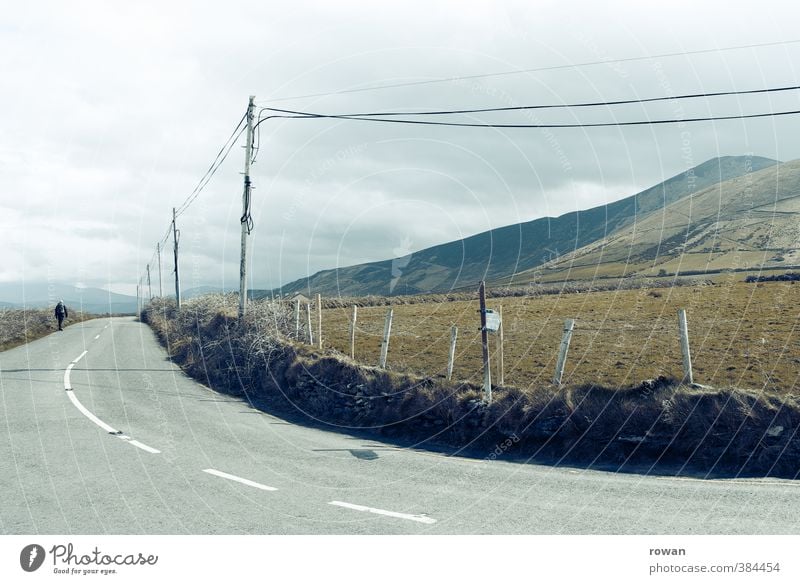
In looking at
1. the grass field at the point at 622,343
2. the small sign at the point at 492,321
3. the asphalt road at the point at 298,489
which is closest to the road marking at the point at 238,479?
the asphalt road at the point at 298,489

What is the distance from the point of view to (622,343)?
18453mm

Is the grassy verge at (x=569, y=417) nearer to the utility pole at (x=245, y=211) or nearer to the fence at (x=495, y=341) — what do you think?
the fence at (x=495, y=341)

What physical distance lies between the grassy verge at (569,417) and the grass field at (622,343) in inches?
45.4

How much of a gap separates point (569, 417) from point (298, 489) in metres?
5.38

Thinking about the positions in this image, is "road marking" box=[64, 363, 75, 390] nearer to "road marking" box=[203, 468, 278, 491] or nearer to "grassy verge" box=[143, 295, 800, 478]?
"grassy verge" box=[143, 295, 800, 478]

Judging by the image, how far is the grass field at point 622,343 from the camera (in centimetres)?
1369

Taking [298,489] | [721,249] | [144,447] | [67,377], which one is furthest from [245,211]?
[721,249]

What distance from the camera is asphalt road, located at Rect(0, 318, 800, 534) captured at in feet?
21.4

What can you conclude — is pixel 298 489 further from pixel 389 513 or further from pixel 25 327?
pixel 25 327

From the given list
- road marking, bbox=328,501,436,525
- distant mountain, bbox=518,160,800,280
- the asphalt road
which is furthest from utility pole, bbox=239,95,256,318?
distant mountain, bbox=518,160,800,280

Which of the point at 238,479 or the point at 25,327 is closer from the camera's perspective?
the point at 238,479

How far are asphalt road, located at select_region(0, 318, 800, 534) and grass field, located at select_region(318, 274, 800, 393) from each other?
4079 millimetres

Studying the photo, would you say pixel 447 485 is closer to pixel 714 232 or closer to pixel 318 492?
pixel 318 492

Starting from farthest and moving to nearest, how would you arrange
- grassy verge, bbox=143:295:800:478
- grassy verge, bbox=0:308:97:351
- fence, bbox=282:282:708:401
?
grassy verge, bbox=0:308:97:351 < fence, bbox=282:282:708:401 < grassy verge, bbox=143:295:800:478
